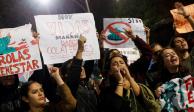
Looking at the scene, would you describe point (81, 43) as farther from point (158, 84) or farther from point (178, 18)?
point (178, 18)

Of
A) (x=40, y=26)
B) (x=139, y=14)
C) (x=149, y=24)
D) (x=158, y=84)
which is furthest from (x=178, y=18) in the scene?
(x=139, y=14)

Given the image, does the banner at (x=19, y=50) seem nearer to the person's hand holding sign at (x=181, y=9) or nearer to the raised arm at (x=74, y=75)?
the raised arm at (x=74, y=75)

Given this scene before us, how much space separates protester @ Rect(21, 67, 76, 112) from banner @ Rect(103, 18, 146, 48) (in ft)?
5.45

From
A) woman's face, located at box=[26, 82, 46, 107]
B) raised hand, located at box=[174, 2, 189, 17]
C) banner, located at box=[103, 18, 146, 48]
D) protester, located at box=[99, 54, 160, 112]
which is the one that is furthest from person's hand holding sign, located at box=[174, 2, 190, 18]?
woman's face, located at box=[26, 82, 46, 107]

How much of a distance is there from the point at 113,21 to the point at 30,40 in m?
1.31

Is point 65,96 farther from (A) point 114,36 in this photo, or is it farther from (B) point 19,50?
(A) point 114,36

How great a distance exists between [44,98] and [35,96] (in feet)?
0.31

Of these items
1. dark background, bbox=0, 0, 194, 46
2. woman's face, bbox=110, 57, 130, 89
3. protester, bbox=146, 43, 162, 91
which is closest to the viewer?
woman's face, bbox=110, 57, 130, 89

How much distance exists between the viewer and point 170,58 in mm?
6074

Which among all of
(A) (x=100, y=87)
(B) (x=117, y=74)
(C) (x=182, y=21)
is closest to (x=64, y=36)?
(A) (x=100, y=87)

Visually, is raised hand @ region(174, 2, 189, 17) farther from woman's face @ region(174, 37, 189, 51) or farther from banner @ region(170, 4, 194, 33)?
woman's face @ region(174, 37, 189, 51)

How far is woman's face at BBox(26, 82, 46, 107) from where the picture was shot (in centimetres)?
559

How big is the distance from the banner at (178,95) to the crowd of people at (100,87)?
0.08 ft

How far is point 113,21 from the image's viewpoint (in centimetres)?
720
